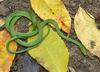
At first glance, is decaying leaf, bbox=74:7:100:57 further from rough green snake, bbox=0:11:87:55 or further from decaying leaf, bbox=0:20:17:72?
decaying leaf, bbox=0:20:17:72

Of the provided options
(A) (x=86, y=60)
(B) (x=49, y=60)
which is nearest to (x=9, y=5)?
(B) (x=49, y=60)

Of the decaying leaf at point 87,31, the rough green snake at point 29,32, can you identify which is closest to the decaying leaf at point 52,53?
the rough green snake at point 29,32

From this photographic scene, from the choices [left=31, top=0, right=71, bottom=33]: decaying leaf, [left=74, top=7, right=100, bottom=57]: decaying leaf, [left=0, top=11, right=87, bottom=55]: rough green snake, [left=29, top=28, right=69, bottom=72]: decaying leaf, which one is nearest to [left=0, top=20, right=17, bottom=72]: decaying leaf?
[left=0, top=11, right=87, bottom=55]: rough green snake

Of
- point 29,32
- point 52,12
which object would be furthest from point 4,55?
point 52,12

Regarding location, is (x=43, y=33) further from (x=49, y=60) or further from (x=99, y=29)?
(x=99, y=29)

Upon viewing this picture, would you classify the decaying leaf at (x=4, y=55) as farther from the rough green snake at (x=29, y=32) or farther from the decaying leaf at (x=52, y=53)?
the decaying leaf at (x=52, y=53)
